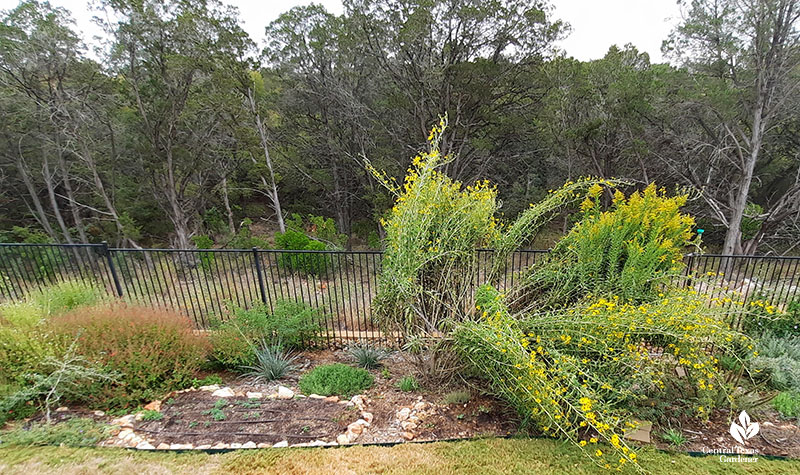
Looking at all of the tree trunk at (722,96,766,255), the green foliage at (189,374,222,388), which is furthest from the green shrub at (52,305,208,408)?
the tree trunk at (722,96,766,255)

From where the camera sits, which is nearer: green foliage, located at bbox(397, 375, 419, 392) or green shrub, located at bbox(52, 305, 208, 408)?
green shrub, located at bbox(52, 305, 208, 408)

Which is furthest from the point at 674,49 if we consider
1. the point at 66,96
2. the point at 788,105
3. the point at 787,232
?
the point at 66,96

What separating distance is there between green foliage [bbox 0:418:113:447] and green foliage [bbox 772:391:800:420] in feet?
18.5

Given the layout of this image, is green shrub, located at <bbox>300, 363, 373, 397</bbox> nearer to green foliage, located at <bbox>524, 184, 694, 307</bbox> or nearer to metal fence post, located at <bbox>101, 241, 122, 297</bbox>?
green foliage, located at <bbox>524, 184, 694, 307</bbox>

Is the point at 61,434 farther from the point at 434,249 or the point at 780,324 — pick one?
the point at 780,324

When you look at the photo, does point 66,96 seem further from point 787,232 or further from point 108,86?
point 787,232

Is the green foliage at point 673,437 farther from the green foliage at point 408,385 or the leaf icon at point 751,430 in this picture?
the green foliage at point 408,385

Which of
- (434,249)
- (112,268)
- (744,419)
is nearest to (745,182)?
(744,419)

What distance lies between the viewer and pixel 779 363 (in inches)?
134

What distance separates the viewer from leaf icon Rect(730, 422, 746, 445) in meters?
2.58

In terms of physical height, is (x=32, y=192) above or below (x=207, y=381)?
above

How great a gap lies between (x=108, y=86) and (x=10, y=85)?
2214 mm

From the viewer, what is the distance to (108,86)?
36.0ft

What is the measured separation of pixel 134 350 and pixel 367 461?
259 cm
